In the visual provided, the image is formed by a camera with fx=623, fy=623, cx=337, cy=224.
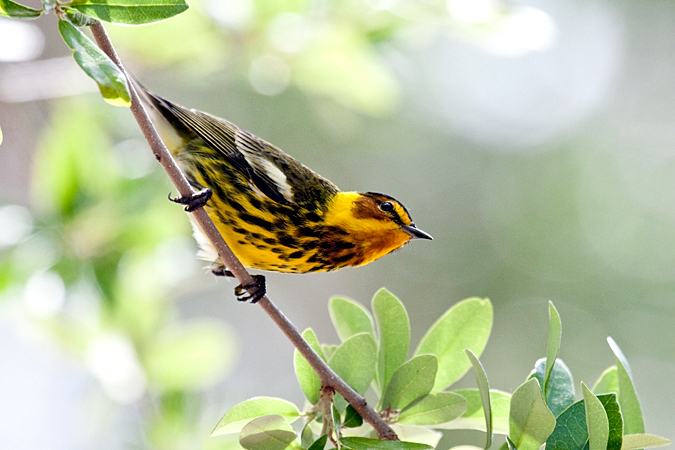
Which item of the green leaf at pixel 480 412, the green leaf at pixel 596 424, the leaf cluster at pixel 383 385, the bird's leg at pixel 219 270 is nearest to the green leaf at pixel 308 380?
the leaf cluster at pixel 383 385

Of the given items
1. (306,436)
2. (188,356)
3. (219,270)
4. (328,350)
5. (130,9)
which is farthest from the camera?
(219,270)

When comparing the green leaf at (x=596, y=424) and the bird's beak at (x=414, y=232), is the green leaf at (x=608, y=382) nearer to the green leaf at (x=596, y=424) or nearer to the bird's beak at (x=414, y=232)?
the green leaf at (x=596, y=424)

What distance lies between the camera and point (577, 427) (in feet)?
3.93

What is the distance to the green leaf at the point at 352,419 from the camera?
1373mm

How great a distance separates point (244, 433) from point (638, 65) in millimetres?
10438

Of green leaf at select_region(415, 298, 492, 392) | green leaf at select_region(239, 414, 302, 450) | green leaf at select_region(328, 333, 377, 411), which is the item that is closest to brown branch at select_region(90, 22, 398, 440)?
green leaf at select_region(328, 333, 377, 411)

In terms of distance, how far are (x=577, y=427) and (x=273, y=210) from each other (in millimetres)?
1496

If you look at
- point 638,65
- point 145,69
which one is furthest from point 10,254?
point 638,65

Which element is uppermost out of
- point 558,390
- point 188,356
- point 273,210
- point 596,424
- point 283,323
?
point 596,424

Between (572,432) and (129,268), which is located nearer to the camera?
(572,432)

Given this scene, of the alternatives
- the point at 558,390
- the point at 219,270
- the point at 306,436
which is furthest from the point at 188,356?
the point at 558,390

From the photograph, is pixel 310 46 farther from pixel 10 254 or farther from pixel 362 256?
pixel 10 254

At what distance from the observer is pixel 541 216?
808 cm

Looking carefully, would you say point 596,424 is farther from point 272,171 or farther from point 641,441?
point 272,171
